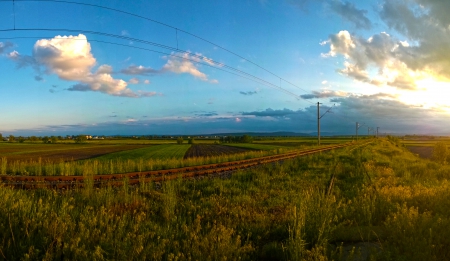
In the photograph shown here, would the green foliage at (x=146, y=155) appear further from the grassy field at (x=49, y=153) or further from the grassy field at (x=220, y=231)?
the grassy field at (x=220, y=231)

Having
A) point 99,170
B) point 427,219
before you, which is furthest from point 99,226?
point 99,170

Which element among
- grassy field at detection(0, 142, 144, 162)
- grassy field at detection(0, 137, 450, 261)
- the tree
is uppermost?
grassy field at detection(0, 137, 450, 261)

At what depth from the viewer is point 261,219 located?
730 cm

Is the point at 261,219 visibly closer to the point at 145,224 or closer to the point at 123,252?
the point at 145,224

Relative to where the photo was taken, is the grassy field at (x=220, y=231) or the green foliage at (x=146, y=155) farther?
the green foliage at (x=146, y=155)

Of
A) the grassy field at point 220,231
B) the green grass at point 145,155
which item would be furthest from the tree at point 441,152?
the grassy field at point 220,231

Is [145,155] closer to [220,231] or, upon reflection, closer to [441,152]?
[441,152]

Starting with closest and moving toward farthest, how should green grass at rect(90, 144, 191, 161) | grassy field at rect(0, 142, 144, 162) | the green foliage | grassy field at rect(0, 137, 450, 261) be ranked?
grassy field at rect(0, 137, 450, 261)
green grass at rect(90, 144, 191, 161)
the green foliage
grassy field at rect(0, 142, 144, 162)

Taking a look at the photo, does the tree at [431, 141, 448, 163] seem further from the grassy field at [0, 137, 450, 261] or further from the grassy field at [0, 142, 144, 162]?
the grassy field at [0, 142, 144, 162]

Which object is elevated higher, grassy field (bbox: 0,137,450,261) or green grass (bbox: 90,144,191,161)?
grassy field (bbox: 0,137,450,261)

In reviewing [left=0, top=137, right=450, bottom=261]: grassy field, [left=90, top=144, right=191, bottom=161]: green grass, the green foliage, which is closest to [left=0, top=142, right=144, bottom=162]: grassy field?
[left=90, top=144, right=191, bottom=161]: green grass

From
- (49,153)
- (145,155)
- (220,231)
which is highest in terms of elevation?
(220,231)

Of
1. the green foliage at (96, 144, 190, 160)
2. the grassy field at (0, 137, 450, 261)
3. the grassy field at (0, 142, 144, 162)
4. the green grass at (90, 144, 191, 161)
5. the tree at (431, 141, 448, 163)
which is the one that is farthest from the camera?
the grassy field at (0, 142, 144, 162)

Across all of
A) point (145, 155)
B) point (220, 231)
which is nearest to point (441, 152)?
point (145, 155)
